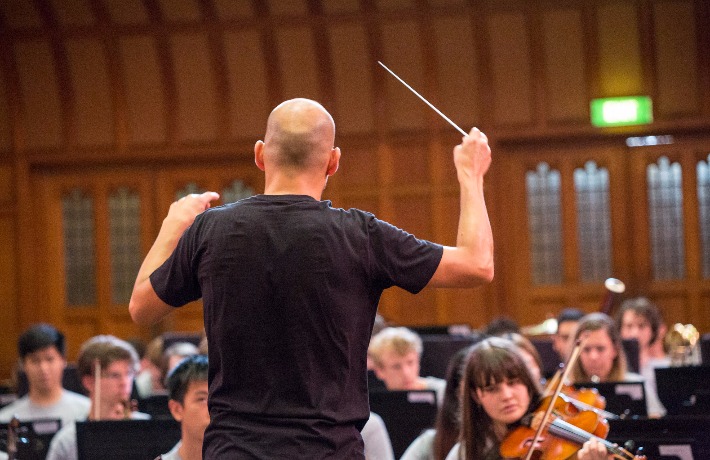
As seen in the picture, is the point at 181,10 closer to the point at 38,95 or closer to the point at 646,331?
the point at 38,95

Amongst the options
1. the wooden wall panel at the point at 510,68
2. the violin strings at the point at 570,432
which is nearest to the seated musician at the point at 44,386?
the violin strings at the point at 570,432

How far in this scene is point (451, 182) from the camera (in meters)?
11.0

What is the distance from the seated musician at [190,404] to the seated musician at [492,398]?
979mm

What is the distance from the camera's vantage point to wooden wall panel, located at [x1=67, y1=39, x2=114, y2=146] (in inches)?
440

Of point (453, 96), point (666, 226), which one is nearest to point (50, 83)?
point (453, 96)

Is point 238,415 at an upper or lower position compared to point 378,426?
upper

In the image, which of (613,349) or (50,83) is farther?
(50,83)

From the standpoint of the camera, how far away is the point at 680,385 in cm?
559

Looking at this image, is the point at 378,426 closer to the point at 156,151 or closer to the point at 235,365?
the point at 235,365

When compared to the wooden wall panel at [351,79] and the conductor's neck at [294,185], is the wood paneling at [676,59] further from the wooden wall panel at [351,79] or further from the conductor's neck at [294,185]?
the conductor's neck at [294,185]

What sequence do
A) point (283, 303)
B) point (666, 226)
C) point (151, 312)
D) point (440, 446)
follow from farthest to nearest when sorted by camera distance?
1. point (666, 226)
2. point (440, 446)
3. point (151, 312)
4. point (283, 303)

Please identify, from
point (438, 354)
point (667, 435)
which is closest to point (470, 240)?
point (667, 435)

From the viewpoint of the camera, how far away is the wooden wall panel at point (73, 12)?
1102cm

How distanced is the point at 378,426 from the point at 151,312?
2.31 m
